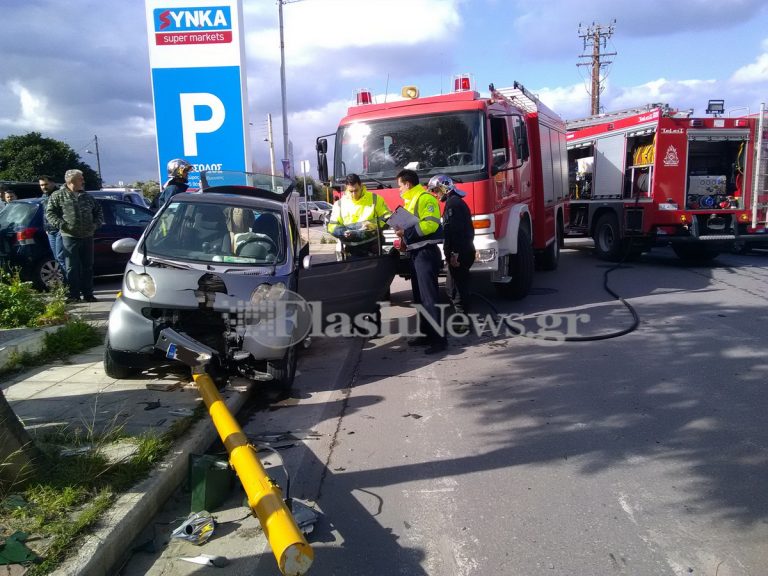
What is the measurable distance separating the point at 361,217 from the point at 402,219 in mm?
835

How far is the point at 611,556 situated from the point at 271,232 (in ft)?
12.9

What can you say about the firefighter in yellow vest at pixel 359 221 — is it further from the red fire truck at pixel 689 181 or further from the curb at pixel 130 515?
the red fire truck at pixel 689 181

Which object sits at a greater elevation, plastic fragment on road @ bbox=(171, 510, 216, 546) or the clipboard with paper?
the clipboard with paper

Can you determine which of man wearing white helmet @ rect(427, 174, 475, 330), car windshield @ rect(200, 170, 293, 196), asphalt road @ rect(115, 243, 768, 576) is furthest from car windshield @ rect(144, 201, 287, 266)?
man wearing white helmet @ rect(427, 174, 475, 330)

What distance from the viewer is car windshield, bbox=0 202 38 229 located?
9.27m

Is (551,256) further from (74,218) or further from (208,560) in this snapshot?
(208,560)

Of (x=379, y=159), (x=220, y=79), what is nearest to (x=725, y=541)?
(x=379, y=159)

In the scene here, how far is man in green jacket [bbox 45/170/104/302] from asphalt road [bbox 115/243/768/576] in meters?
3.61

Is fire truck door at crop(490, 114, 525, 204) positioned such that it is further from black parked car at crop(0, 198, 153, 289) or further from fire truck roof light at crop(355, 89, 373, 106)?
black parked car at crop(0, 198, 153, 289)

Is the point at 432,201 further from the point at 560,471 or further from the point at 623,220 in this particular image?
the point at 623,220

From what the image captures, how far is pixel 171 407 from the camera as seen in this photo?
4777 mm

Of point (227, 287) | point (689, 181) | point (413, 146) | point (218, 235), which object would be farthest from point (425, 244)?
point (689, 181)

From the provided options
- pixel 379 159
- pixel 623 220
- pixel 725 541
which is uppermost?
pixel 379 159

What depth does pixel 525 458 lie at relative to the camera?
404cm
